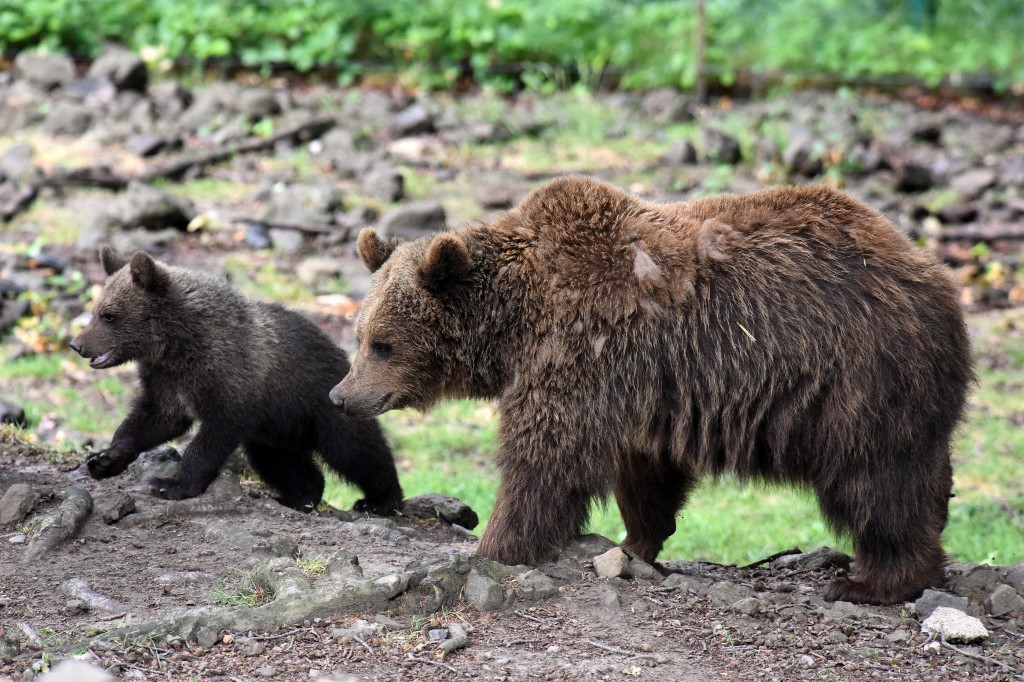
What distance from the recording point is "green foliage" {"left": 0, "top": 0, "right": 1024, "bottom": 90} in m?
18.3

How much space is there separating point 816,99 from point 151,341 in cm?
1326

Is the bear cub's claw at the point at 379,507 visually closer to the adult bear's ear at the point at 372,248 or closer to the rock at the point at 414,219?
the adult bear's ear at the point at 372,248

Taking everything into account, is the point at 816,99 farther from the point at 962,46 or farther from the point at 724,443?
the point at 724,443

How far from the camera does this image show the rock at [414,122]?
16.6 meters

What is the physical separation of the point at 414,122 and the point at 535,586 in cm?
1214

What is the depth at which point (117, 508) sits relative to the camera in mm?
5820

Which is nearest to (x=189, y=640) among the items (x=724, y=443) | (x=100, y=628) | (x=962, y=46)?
(x=100, y=628)

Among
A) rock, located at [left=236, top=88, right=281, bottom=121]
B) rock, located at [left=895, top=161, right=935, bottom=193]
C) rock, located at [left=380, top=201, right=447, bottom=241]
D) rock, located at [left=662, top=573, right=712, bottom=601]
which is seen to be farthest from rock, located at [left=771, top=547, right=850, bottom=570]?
rock, located at [left=236, top=88, right=281, bottom=121]

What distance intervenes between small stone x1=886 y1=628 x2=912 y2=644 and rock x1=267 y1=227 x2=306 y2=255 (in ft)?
28.6

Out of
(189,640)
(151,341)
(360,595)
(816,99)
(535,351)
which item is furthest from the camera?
(816,99)

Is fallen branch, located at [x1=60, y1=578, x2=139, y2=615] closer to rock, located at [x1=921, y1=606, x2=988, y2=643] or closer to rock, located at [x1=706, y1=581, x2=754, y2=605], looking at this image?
rock, located at [x1=706, y1=581, x2=754, y2=605]

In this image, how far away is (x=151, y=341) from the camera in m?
6.71

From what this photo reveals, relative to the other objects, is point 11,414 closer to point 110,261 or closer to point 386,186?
point 110,261

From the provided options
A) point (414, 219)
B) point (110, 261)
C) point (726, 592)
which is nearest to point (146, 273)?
point (110, 261)
